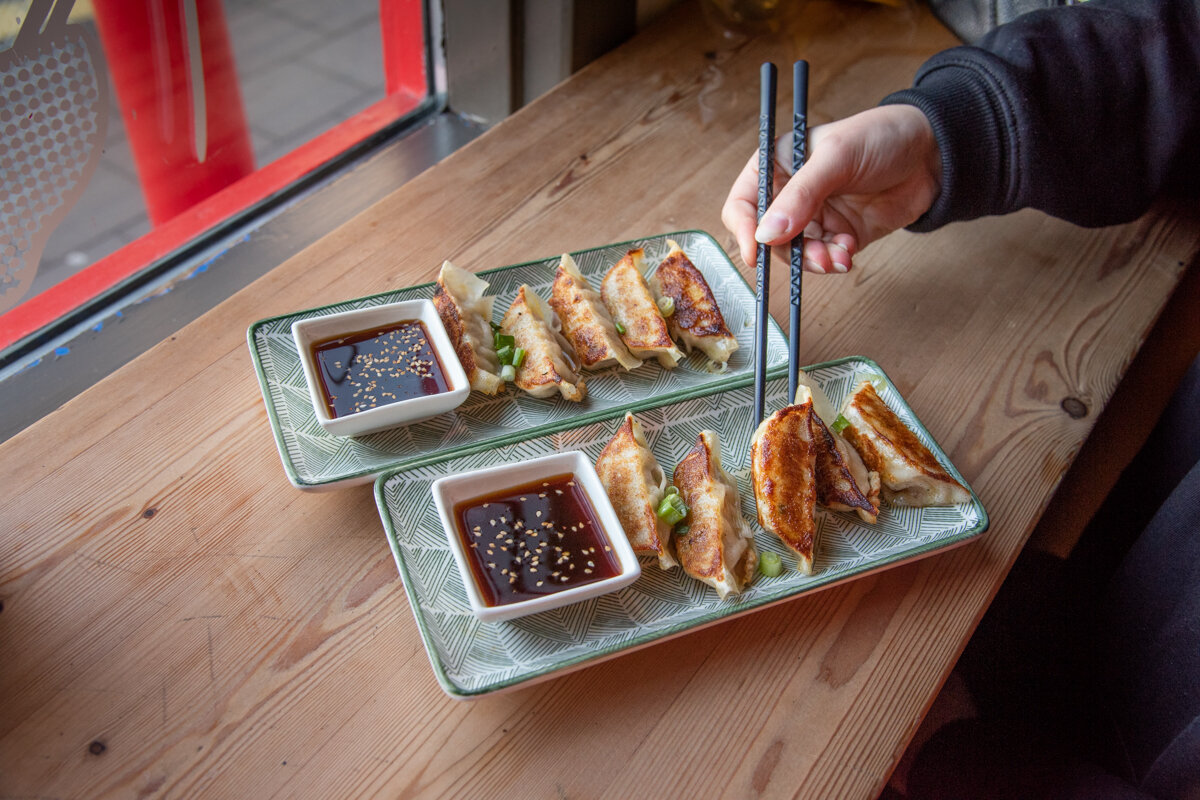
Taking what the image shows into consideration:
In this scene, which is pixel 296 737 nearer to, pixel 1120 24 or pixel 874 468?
pixel 874 468

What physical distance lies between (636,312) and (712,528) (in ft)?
2.10

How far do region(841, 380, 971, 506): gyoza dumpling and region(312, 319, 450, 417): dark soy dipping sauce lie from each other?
0.87 meters

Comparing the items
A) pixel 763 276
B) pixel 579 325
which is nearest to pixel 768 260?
pixel 763 276

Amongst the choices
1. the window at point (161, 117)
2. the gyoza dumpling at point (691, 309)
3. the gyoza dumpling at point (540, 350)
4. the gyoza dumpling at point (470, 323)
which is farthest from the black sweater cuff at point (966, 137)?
the window at point (161, 117)

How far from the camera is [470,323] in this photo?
1.87 meters

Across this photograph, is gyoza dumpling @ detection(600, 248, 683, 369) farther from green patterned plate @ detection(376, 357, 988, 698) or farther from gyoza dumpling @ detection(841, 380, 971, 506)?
gyoza dumpling @ detection(841, 380, 971, 506)

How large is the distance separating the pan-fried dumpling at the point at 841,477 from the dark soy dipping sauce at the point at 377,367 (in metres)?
0.78

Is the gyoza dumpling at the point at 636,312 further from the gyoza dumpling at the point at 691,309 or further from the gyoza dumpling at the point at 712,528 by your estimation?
the gyoza dumpling at the point at 712,528

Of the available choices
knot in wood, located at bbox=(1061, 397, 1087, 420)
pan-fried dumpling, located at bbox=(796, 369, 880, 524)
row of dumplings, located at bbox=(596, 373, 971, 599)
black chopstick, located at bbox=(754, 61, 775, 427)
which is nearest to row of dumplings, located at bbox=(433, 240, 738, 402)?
black chopstick, located at bbox=(754, 61, 775, 427)

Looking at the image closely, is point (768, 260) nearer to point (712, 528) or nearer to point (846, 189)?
point (846, 189)

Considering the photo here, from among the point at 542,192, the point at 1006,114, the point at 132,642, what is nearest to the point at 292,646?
the point at 132,642

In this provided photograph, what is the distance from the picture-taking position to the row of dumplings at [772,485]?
1.51 metres

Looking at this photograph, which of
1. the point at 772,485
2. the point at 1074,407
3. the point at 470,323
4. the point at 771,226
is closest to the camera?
the point at 772,485

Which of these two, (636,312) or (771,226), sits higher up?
(771,226)
